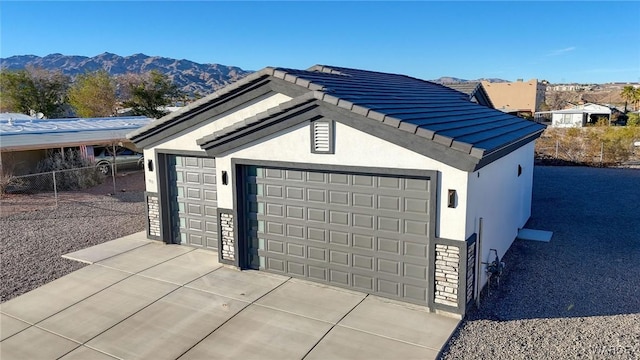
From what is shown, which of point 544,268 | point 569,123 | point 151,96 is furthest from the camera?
point 569,123

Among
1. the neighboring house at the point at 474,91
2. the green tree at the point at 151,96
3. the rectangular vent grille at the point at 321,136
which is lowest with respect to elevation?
the rectangular vent grille at the point at 321,136

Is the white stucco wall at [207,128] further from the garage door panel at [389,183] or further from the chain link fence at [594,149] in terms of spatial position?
the chain link fence at [594,149]

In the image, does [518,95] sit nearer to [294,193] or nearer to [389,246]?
[294,193]

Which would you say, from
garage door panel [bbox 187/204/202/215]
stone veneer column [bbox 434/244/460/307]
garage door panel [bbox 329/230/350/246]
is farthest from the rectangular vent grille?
garage door panel [bbox 187/204/202/215]

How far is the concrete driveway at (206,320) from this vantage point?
6.44 metres

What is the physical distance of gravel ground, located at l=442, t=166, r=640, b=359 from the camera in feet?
20.8

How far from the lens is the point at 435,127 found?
24.5 ft

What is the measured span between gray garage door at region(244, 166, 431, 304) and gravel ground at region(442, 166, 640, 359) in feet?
4.45

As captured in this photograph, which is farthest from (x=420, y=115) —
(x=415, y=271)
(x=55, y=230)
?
(x=55, y=230)

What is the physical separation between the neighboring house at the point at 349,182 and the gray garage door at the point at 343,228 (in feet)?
0.07

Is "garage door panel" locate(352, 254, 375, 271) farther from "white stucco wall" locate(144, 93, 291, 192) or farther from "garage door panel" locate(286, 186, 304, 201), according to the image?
"white stucco wall" locate(144, 93, 291, 192)

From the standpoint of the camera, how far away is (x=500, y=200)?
31.0ft

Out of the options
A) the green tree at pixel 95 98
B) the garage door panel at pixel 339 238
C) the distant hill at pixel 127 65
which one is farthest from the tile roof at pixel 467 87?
the distant hill at pixel 127 65

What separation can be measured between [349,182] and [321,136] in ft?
3.12
